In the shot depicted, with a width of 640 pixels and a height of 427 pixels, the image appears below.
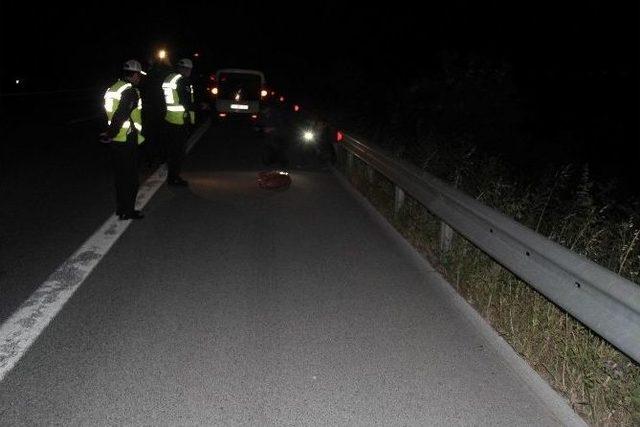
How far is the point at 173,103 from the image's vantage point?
11.9 meters

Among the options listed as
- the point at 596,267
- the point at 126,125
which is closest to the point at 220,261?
the point at 126,125

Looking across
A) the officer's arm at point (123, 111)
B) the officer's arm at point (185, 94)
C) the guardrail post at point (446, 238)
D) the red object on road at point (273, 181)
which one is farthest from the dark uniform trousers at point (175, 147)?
the guardrail post at point (446, 238)

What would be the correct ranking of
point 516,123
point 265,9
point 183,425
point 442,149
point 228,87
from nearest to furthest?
point 183,425 → point 442,149 → point 516,123 → point 228,87 → point 265,9

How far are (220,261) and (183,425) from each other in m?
3.50

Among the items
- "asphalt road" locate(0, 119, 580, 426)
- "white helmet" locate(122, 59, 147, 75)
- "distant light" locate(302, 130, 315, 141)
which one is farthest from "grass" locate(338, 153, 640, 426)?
"distant light" locate(302, 130, 315, 141)

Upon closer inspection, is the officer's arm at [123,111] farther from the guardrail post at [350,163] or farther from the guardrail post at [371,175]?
the guardrail post at [350,163]

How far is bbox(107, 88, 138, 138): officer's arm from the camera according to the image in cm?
885

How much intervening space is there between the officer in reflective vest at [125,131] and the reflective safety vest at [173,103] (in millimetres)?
2366

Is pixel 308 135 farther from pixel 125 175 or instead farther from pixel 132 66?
pixel 132 66

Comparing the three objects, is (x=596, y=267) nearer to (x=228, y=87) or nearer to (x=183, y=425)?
(x=183, y=425)

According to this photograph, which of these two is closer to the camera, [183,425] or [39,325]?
[183,425]

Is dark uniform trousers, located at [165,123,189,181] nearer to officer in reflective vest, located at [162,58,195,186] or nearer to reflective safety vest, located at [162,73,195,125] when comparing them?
officer in reflective vest, located at [162,58,195,186]

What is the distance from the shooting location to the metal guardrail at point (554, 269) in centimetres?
374

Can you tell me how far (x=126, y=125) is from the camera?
909 cm
